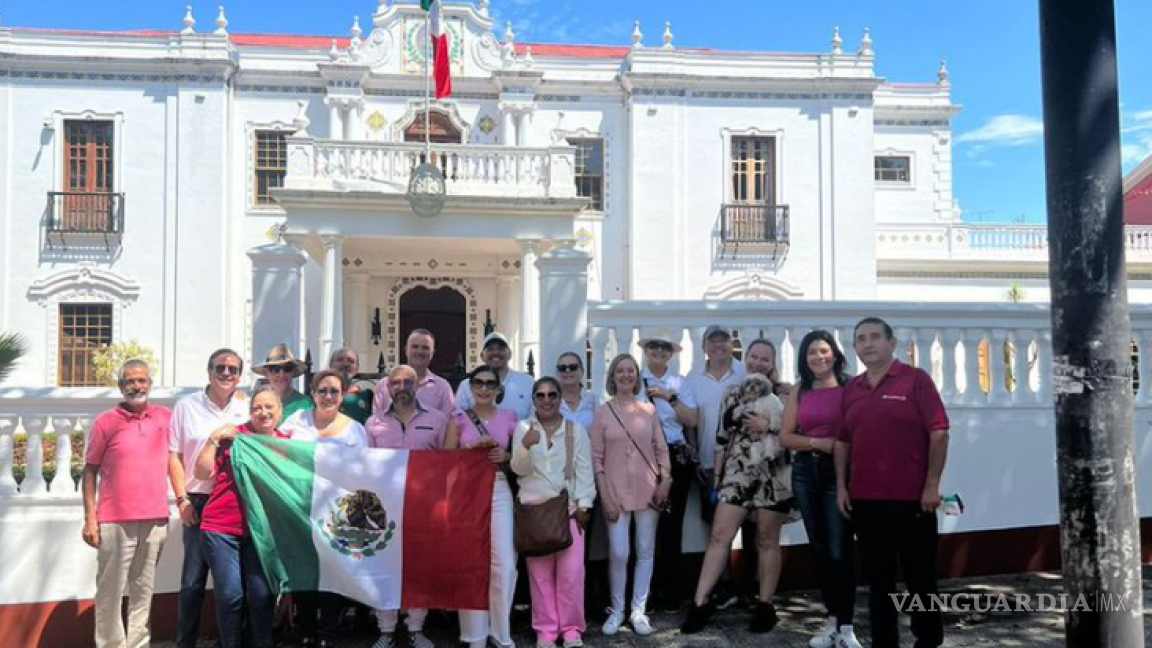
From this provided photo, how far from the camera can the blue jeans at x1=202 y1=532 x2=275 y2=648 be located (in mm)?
4547

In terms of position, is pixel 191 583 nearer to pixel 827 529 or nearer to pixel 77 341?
pixel 827 529

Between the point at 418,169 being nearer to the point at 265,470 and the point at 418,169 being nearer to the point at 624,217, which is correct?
the point at 624,217

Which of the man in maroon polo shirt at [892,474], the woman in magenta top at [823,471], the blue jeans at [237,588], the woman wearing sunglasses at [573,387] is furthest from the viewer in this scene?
the woman wearing sunglasses at [573,387]

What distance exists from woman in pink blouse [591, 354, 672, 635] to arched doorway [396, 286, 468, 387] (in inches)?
468

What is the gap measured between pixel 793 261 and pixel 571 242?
616cm

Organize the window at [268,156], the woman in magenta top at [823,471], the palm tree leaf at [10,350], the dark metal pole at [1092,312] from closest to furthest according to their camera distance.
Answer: the dark metal pole at [1092,312] < the woman in magenta top at [823,471] < the palm tree leaf at [10,350] < the window at [268,156]

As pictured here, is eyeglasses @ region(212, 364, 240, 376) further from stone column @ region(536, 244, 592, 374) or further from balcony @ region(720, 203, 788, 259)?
balcony @ region(720, 203, 788, 259)

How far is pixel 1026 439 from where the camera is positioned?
20.5 feet

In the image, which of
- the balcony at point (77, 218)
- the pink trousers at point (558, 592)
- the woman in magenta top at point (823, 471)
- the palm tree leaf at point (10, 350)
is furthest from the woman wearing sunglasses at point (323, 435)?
the balcony at point (77, 218)

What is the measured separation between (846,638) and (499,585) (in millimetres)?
1930

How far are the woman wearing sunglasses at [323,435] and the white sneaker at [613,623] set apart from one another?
1.55 meters

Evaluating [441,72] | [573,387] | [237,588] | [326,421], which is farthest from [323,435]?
[441,72]

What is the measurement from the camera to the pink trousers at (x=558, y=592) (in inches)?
189

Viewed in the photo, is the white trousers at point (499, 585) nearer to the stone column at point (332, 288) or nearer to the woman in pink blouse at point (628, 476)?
the woman in pink blouse at point (628, 476)
